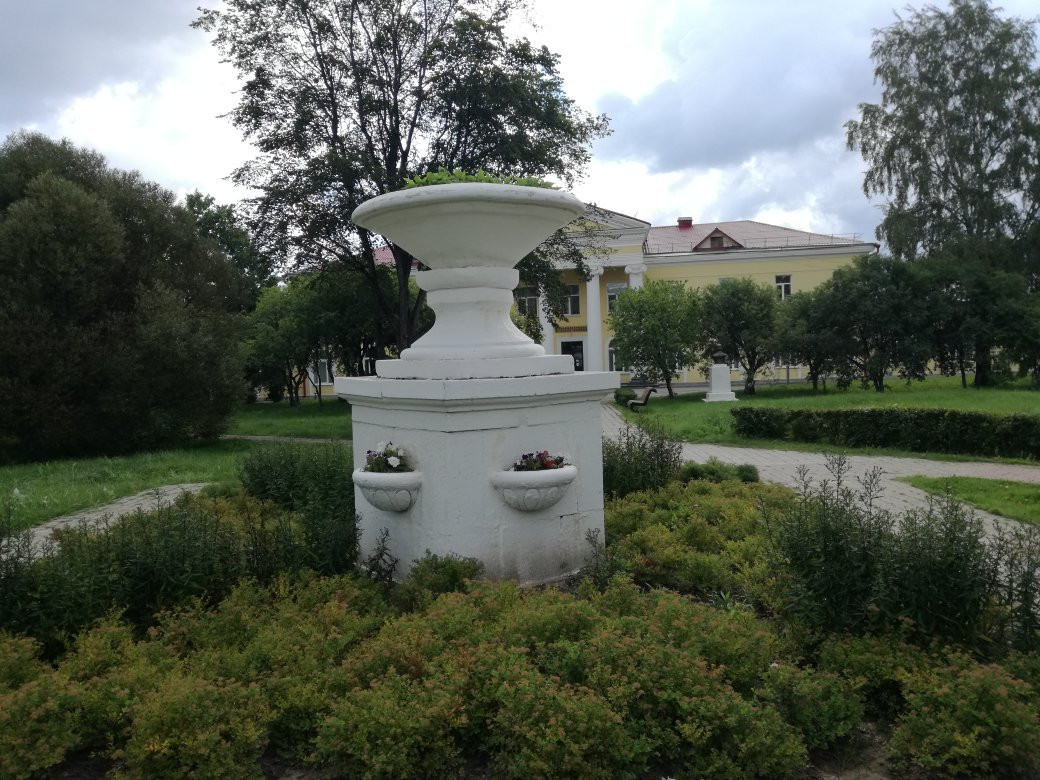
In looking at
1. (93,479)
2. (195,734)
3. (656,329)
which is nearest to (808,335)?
(656,329)

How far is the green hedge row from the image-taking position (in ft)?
36.1

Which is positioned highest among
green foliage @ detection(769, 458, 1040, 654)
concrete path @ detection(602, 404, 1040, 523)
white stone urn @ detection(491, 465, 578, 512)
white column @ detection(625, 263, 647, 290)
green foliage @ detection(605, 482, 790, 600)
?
white column @ detection(625, 263, 647, 290)

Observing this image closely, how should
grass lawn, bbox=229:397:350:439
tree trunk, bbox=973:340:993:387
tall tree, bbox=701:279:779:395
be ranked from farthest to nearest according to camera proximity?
tall tree, bbox=701:279:779:395
tree trunk, bbox=973:340:993:387
grass lawn, bbox=229:397:350:439

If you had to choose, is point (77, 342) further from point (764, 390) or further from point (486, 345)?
point (764, 390)

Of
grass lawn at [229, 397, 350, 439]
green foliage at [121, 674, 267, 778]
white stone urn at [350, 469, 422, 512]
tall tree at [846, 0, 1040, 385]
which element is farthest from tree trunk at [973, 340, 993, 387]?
green foliage at [121, 674, 267, 778]

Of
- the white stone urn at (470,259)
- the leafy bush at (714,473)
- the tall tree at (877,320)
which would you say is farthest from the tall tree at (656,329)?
the white stone urn at (470,259)

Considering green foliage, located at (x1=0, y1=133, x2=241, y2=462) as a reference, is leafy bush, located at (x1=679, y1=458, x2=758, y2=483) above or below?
below

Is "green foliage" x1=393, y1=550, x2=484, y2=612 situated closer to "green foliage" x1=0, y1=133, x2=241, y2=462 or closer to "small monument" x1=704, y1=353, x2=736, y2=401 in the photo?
"green foliage" x1=0, y1=133, x2=241, y2=462

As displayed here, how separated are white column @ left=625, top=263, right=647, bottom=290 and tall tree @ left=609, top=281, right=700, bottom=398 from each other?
8189 mm

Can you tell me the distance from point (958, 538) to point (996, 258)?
26269 millimetres

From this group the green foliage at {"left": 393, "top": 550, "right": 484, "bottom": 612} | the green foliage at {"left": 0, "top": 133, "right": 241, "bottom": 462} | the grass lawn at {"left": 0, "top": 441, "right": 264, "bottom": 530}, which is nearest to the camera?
the green foliage at {"left": 393, "top": 550, "right": 484, "bottom": 612}

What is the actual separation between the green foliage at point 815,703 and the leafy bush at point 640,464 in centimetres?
372

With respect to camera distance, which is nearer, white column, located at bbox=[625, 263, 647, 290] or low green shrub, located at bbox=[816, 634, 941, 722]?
low green shrub, located at bbox=[816, 634, 941, 722]

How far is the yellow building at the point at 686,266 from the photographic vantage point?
123 feet
